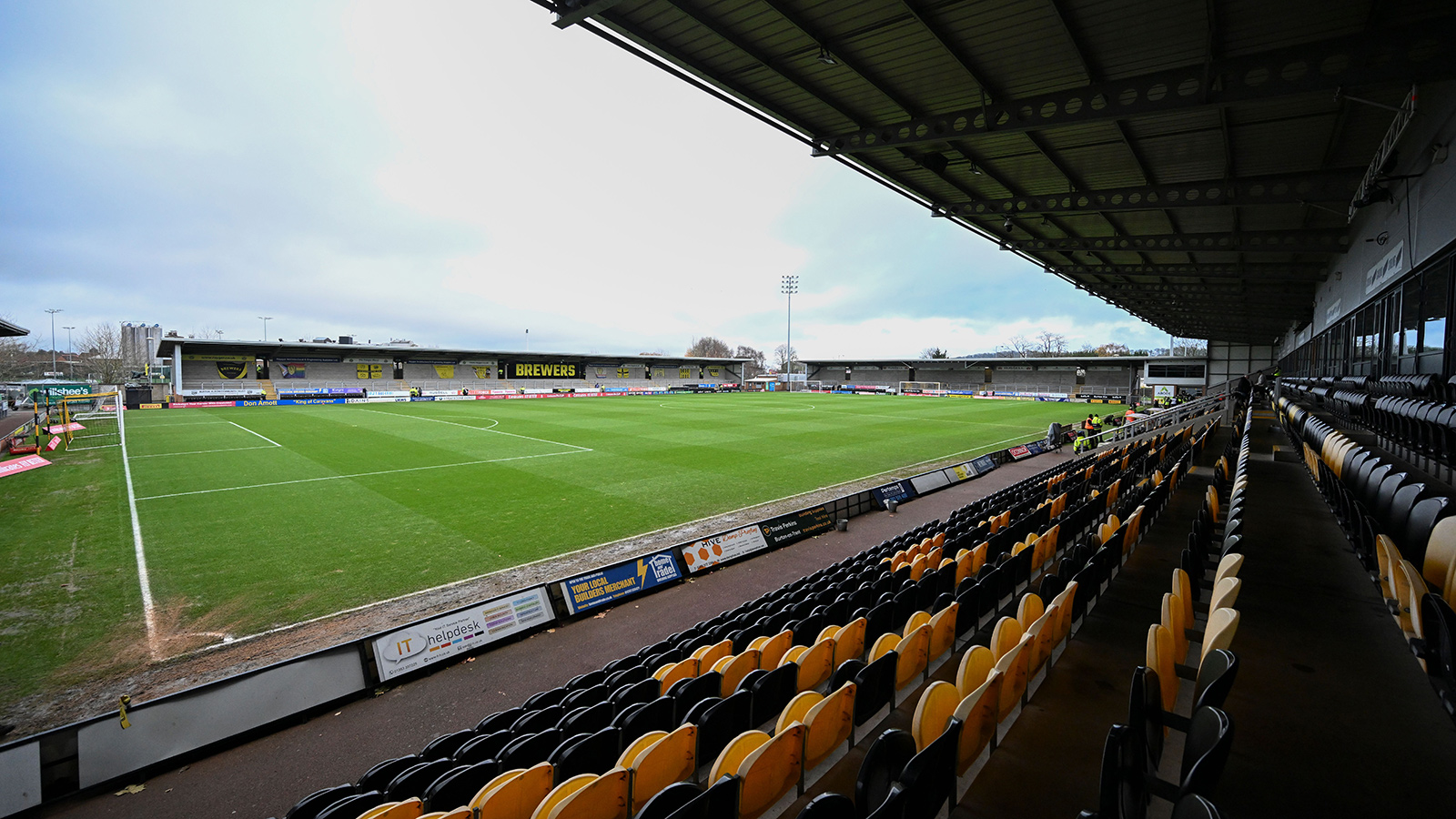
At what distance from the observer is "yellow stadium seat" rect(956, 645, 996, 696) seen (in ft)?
11.7

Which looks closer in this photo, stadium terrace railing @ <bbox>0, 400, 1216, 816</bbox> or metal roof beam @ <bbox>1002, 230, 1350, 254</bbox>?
stadium terrace railing @ <bbox>0, 400, 1216, 816</bbox>

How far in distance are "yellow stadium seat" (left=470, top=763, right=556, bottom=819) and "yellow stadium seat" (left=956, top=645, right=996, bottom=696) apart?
2564 millimetres

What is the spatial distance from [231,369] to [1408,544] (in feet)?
234

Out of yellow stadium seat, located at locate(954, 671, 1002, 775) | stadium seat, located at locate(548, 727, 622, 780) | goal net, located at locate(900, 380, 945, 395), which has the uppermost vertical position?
goal net, located at locate(900, 380, 945, 395)

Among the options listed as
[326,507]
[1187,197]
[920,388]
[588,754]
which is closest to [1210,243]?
[1187,197]

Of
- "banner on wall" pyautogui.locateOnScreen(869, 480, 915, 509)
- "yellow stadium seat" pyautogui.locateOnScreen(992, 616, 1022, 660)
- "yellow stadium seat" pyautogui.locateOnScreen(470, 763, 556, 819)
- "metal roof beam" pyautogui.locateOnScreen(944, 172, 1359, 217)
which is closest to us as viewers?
"yellow stadium seat" pyautogui.locateOnScreen(470, 763, 556, 819)

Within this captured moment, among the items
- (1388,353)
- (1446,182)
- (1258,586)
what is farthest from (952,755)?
(1388,353)

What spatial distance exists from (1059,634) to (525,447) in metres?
22.6

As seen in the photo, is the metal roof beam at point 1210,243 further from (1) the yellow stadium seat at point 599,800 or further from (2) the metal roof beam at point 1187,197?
(1) the yellow stadium seat at point 599,800

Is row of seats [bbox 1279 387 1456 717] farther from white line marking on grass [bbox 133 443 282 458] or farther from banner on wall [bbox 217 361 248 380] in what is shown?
banner on wall [bbox 217 361 248 380]

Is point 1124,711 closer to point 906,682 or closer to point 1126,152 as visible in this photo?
point 906,682

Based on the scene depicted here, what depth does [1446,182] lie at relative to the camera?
669 centimetres

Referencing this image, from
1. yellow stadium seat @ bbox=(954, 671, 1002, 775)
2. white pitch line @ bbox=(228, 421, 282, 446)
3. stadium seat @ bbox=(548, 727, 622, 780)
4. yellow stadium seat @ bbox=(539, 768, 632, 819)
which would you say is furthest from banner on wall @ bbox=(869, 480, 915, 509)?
white pitch line @ bbox=(228, 421, 282, 446)

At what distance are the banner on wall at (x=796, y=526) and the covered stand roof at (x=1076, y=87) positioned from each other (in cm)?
699
